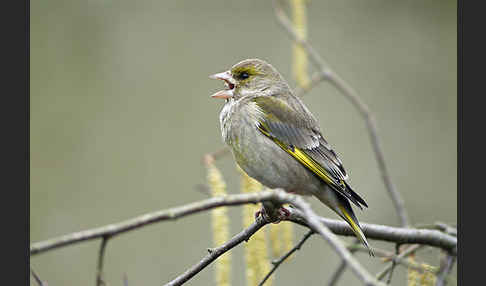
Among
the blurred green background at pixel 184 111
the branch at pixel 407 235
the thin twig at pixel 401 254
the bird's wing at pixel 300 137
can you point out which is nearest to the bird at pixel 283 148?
the bird's wing at pixel 300 137

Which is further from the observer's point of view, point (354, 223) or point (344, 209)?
point (344, 209)

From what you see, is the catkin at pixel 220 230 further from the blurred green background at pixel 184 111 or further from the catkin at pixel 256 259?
the blurred green background at pixel 184 111

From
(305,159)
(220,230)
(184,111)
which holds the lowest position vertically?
(220,230)

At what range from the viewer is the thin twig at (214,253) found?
214cm

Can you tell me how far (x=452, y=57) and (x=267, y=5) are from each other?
1.70m

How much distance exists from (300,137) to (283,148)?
0.13m

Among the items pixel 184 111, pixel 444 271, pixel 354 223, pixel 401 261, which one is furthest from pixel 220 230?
pixel 184 111

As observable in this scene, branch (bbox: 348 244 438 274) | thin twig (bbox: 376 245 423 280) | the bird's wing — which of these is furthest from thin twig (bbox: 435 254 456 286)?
the bird's wing

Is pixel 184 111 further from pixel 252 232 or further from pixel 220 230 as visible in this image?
pixel 252 232

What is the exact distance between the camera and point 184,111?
589cm

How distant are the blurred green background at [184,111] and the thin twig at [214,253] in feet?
9.17

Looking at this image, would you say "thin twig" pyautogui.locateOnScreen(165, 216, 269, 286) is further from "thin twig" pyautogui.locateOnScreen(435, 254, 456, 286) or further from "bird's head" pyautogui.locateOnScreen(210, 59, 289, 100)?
"bird's head" pyautogui.locateOnScreen(210, 59, 289, 100)

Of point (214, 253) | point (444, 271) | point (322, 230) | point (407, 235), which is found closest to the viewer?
point (322, 230)
